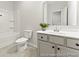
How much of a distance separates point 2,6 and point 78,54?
115 inches

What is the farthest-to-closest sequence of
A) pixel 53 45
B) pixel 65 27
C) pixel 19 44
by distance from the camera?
pixel 19 44 < pixel 65 27 < pixel 53 45

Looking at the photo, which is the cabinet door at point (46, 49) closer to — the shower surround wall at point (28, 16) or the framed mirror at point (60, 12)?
the framed mirror at point (60, 12)

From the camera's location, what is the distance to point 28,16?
11.5 ft

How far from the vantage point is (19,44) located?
3.01 metres

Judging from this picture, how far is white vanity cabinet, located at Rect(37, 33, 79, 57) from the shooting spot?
1.63 meters

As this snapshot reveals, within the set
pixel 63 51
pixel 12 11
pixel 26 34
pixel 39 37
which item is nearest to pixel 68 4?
pixel 39 37

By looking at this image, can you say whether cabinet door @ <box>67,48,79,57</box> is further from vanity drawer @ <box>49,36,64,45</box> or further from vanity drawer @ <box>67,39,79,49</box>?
vanity drawer @ <box>49,36,64,45</box>

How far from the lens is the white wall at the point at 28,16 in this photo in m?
3.32

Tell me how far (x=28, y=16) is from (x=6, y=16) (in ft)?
2.62

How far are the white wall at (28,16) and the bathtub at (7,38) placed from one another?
0.28 meters

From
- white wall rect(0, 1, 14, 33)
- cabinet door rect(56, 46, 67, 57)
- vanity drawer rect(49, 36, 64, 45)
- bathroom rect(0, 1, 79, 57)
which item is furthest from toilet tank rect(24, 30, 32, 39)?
cabinet door rect(56, 46, 67, 57)

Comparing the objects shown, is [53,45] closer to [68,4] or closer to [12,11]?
[68,4]

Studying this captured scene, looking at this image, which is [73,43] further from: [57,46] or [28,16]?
[28,16]

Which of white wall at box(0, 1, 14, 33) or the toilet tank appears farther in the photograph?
white wall at box(0, 1, 14, 33)
